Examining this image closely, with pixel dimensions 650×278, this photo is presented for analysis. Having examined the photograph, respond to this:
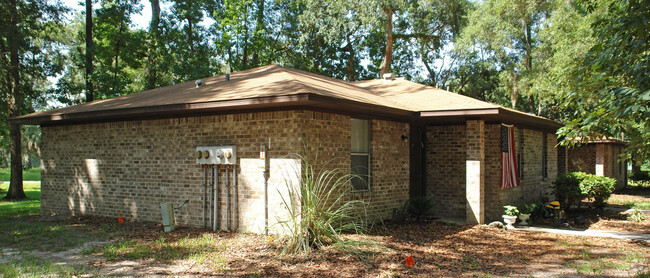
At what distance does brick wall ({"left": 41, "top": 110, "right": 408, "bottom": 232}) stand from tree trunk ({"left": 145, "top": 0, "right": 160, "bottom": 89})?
12090mm

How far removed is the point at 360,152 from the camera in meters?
9.49

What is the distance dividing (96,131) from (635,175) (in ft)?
90.7

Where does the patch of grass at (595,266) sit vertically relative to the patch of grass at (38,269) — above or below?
below

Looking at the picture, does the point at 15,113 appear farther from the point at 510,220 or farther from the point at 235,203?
the point at 510,220

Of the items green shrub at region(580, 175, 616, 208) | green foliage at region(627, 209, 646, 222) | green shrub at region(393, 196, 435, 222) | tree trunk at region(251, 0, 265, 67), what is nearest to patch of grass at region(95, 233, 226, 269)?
green shrub at region(393, 196, 435, 222)

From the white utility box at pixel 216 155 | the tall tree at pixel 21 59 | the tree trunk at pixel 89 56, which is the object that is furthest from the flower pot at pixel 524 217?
the tree trunk at pixel 89 56

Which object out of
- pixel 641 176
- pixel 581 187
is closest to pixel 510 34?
pixel 641 176

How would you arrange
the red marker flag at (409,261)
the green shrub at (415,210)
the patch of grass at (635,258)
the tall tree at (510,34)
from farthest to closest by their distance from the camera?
the tall tree at (510,34) < the green shrub at (415,210) < the patch of grass at (635,258) < the red marker flag at (409,261)

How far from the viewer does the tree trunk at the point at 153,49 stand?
22781 mm

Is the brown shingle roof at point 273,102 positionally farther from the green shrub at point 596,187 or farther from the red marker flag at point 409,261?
the red marker flag at point 409,261

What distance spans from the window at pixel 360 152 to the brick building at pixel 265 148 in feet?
0.08

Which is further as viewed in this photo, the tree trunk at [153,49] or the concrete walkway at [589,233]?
the tree trunk at [153,49]

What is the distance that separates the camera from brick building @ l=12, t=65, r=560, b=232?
27.0ft

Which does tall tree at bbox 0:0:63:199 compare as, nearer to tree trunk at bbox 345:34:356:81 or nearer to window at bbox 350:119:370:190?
window at bbox 350:119:370:190
